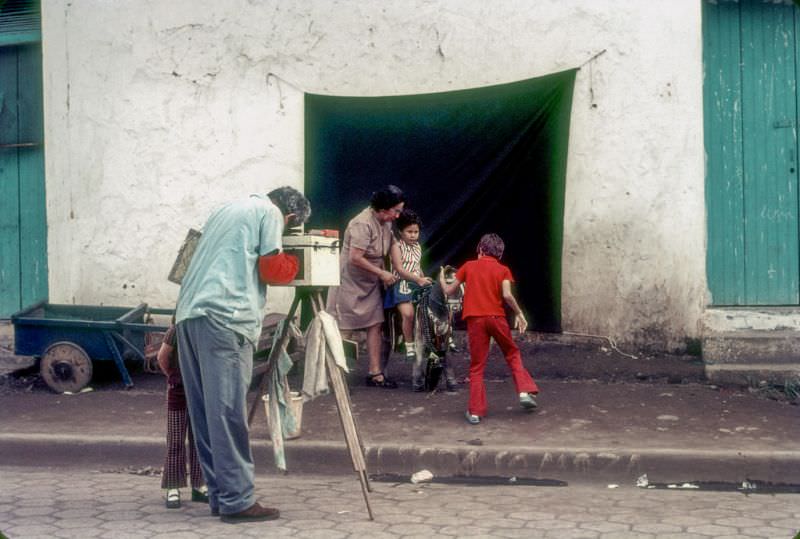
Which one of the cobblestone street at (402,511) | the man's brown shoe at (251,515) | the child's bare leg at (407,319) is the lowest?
the cobblestone street at (402,511)

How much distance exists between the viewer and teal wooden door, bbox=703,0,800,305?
8.54 m

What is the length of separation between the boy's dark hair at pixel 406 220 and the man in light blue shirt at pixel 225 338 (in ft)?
9.87

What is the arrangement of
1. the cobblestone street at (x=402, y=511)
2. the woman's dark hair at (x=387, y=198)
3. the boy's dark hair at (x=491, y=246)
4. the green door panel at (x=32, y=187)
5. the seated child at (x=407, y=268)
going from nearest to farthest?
the cobblestone street at (x=402, y=511), the boy's dark hair at (x=491, y=246), the woman's dark hair at (x=387, y=198), the seated child at (x=407, y=268), the green door panel at (x=32, y=187)

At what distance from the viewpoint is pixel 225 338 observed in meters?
4.79

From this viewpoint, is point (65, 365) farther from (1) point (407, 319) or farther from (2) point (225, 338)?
(2) point (225, 338)

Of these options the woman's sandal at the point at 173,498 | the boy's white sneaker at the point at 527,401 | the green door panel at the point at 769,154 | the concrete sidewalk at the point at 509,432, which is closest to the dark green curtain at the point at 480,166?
the concrete sidewalk at the point at 509,432

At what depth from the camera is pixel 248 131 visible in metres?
8.95

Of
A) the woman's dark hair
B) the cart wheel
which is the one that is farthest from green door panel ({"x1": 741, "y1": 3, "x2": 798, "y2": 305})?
the cart wheel

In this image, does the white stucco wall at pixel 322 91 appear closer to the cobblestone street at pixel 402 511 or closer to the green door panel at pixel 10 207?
the green door panel at pixel 10 207

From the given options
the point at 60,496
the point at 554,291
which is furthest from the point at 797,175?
the point at 60,496

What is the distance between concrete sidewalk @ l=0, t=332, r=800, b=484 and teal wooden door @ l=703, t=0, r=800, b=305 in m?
1.25

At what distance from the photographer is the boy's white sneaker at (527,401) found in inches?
269

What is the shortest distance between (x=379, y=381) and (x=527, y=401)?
5.21ft

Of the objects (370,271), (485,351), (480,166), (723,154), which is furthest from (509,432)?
(723,154)
